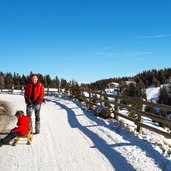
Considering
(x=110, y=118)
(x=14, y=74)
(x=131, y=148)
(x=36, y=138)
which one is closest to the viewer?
(x=131, y=148)

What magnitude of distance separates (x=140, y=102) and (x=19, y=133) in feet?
14.2

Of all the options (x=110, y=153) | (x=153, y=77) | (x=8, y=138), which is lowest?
(x=110, y=153)

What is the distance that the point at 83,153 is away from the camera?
7352mm

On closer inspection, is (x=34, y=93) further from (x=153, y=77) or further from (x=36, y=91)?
(x=153, y=77)

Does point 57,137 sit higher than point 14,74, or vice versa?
point 14,74

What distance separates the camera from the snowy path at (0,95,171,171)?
6.38m

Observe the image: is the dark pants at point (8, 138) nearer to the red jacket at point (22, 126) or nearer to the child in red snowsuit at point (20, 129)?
the child in red snowsuit at point (20, 129)

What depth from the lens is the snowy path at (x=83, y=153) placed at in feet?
20.9

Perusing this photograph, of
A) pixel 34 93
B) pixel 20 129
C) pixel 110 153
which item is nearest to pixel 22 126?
pixel 20 129

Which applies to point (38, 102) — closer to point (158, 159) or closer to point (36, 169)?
point (36, 169)

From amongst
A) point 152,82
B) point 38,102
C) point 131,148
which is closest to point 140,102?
point 131,148

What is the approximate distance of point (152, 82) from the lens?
6929 inches

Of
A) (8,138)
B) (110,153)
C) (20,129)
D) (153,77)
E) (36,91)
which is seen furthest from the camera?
(153,77)

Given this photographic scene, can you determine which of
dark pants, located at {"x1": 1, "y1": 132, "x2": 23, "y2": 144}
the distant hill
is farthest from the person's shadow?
the distant hill
